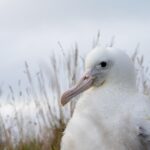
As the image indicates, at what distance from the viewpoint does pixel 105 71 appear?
397 cm

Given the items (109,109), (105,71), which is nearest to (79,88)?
(105,71)

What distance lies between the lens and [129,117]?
3.63 m

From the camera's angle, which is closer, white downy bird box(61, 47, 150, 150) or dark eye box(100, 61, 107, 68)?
white downy bird box(61, 47, 150, 150)

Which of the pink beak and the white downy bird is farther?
the pink beak

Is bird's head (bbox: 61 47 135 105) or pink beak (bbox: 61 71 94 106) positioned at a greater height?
bird's head (bbox: 61 47 135 105)

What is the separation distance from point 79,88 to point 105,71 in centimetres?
19

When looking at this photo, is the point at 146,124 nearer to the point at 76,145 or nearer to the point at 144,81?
the point at 76,145

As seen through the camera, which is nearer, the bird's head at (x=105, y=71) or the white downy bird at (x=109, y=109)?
the white downy bird at (x=109, y=109)

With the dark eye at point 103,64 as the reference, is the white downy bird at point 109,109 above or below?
below

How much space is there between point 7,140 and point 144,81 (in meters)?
1.34

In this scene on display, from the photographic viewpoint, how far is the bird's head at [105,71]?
390 cm

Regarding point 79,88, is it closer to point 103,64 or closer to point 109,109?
point 103,64

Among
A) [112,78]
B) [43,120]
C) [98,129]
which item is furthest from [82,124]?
[43,120]

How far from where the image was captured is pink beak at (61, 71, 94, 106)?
3973mm
